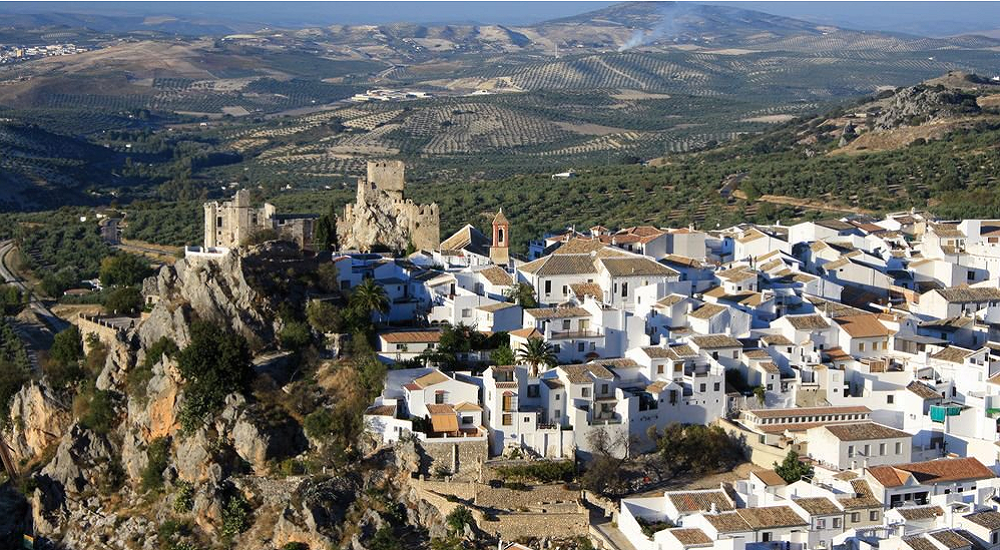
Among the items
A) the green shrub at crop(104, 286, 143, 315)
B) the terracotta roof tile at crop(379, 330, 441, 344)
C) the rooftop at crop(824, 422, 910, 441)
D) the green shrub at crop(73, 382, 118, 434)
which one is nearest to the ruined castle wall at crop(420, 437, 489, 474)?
the terracotta roof tile at crop(379, 330, 441, 344)

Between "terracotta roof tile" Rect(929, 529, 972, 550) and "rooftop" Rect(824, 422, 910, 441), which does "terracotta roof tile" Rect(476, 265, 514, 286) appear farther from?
"terracotta roof tile" Rect(929, 529, 972, 550)

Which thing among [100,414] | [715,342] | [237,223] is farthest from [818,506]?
[237,223]

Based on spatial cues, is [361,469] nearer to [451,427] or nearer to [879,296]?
[451,427]

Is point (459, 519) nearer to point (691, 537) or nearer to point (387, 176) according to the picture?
point (691, 537)

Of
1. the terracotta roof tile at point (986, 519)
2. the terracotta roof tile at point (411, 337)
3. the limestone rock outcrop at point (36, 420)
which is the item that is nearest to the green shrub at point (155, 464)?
the limestone rock outcrop at point (36, 420)

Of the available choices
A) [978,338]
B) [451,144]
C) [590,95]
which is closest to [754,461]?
[978,338]
